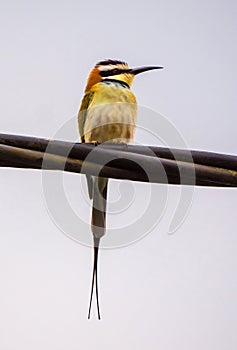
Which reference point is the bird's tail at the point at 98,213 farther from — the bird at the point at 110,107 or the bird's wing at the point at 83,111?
the bird's wing at the point at 83,111

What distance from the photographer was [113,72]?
5.90ft

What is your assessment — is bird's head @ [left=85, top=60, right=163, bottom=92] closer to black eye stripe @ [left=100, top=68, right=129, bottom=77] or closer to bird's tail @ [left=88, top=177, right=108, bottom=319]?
black eye stripe @ [left=100, top=68, right=129, bottom=77]

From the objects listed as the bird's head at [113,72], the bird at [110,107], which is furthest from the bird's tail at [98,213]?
the bird's head at [113,72]

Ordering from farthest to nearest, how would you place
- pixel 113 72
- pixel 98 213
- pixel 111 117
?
1. pixel 113 72
2. pixel 111 117
3. pixel 98 213

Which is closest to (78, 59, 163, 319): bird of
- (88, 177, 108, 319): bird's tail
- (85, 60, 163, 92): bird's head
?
(85, 60, 163, 92): bird's head

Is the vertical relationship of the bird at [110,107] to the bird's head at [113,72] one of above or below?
below

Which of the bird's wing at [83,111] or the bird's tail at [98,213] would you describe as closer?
the bird's tail at [98,213]

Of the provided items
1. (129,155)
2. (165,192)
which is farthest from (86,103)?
(129,155)

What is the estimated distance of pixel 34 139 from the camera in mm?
835

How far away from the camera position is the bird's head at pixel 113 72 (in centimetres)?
178

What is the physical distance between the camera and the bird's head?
1779 mm

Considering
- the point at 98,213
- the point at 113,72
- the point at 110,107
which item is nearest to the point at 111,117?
the point at 110,107

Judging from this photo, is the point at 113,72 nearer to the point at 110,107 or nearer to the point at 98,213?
the point at 110,107

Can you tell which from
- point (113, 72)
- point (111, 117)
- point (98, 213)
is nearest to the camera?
point (98, 213)
